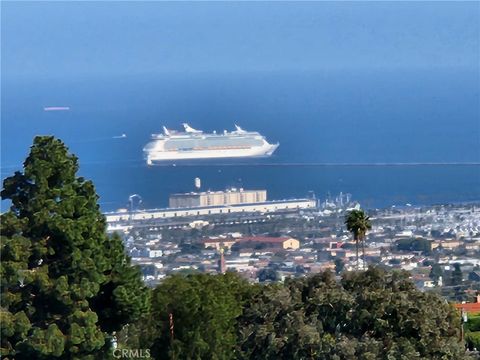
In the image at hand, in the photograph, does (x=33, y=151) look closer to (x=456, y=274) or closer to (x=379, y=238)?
(x=456, y=274)

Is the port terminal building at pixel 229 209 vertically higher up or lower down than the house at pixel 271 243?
higher up

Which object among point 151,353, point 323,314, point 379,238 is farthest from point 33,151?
point 379,238

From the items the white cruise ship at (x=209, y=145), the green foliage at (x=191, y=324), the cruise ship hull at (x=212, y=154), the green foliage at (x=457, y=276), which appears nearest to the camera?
the green foliage at (x=191, y=324)

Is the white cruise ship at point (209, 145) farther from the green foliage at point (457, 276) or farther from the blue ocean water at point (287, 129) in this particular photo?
the green foliage at point (457, 276)

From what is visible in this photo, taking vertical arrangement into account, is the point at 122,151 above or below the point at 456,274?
above

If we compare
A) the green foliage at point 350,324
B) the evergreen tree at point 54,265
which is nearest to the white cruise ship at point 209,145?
the green foliage at point 350,324

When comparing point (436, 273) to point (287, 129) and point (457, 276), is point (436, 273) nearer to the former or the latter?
point (457, 276)

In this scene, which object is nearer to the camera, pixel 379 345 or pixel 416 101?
pixel 379 345
